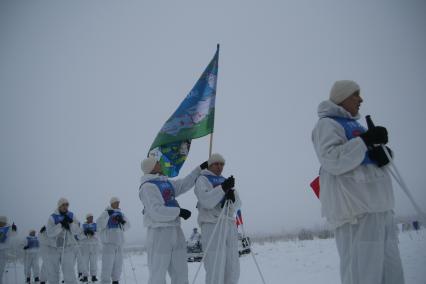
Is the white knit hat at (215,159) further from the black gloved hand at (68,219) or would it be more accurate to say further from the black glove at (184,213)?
the black gloved hand at (68,219)

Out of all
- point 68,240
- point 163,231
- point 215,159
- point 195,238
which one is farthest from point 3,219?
point 195,238

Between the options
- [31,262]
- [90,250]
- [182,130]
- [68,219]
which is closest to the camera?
[182,130]

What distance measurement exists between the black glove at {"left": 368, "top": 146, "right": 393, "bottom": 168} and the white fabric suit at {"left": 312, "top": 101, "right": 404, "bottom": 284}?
0.07 m

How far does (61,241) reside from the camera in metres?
10.7

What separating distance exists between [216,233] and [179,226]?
0.66m

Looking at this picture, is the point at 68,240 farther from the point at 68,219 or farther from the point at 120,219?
the point at 120,219

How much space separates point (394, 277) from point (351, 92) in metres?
1.65

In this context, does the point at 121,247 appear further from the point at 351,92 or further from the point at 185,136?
the point at 351,92

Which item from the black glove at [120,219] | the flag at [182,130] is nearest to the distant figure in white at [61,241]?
the black glove at [120,219]

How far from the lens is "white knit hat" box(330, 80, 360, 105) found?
10.8ft

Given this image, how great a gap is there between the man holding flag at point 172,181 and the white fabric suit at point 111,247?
5.40 meters

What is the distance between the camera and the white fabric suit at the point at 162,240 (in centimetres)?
528

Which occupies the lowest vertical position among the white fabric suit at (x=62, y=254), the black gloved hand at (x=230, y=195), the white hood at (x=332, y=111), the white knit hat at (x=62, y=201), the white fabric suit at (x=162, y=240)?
the white fabric suit at (x=62, y=254)

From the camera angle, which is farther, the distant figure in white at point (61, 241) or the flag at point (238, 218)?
the distant figure in white at point (61, 241)
